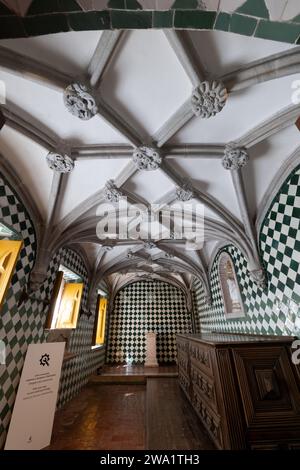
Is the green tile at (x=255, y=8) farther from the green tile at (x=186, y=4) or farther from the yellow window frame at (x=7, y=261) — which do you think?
the yellow window frame at (x=7, y=261)

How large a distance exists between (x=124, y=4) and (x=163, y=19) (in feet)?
0.68

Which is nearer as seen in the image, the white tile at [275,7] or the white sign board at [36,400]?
the white tile at [275,7]

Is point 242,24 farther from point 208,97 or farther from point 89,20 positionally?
point 208,97

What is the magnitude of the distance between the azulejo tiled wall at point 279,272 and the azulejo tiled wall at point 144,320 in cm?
571

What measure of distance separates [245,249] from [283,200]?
122 cm

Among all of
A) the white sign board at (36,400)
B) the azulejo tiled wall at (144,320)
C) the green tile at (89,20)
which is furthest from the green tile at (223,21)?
the azulejo tiled wall at (144,320)

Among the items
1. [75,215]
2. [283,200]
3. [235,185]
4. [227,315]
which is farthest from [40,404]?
[283,200]

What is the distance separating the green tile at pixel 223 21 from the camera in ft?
3.24

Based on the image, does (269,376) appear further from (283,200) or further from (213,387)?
(283,200)

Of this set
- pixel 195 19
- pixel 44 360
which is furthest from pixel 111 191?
pixel 44 360

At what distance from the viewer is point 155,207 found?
438 cm

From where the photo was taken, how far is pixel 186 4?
3.12 feet

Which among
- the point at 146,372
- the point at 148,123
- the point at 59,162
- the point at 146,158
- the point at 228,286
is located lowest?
the point at 146,372

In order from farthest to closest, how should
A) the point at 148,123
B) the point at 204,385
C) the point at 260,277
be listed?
the point at 260,277
the point at 148,123
the point at 204,385
